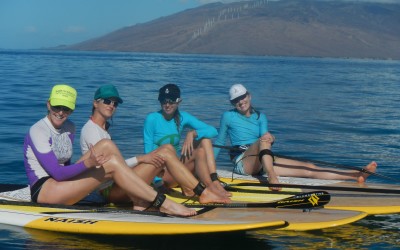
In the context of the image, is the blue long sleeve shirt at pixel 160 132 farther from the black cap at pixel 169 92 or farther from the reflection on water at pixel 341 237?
the reflection on water at pixel 341 237

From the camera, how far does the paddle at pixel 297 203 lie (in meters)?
7.76

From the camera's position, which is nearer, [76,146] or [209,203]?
[209,203]

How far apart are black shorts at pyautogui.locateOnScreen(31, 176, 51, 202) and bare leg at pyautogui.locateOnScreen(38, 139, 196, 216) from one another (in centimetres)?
4

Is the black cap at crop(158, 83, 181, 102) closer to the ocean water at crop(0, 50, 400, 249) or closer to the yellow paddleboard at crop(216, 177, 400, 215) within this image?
the yellow paddleboard at crop(216, 177, 400, 215)

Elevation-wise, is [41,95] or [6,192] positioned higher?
A: [41,95]

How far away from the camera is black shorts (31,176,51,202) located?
7344mm

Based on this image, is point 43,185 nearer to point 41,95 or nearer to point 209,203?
point 209,203

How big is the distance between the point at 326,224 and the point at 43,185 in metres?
3.23

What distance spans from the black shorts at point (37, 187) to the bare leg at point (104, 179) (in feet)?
0.14

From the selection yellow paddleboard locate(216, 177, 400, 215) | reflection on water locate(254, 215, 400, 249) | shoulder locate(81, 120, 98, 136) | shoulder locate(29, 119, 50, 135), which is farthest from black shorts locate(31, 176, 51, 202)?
yellow paddleboard locate(216, 177, 400, 215)

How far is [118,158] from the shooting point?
713 cm

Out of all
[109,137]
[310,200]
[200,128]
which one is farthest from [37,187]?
[310,200]

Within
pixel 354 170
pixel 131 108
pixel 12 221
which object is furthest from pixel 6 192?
pixel 131 108

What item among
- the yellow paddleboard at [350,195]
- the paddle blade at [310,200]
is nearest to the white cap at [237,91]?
the yellow paddleboard at [350,195]
